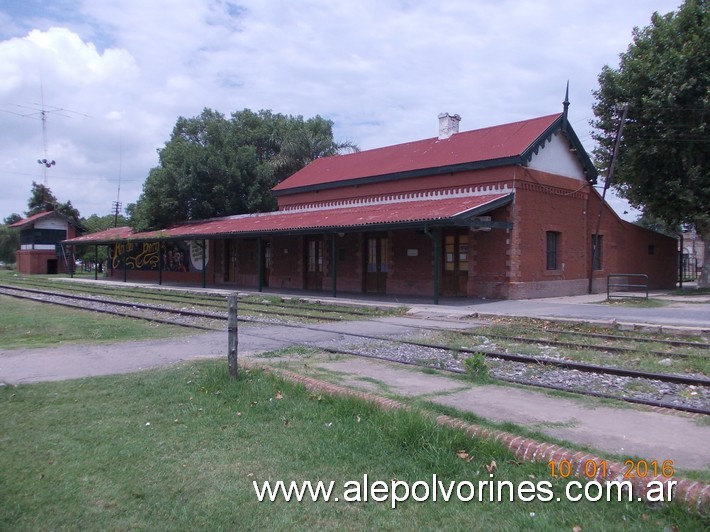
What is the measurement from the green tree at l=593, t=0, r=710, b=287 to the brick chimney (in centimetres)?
660

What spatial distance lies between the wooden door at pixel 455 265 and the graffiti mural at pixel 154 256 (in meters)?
19.0

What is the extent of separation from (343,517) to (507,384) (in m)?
4.16

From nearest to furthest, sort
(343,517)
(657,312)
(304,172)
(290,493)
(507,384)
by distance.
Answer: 1. (343,517)
2. (290,493)
3. (507,384)
4. (657,312)
5. (304,172)

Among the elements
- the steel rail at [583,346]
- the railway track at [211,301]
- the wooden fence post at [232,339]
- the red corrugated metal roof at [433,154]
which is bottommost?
the steel rail at [583,346]

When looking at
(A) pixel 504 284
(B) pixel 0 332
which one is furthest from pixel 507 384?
(A) pixel 504 284

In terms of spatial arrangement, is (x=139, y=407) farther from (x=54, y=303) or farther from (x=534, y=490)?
(x=54, y=303)

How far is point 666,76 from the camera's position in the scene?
25062 millimetres

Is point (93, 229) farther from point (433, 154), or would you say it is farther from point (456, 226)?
point (456, 226)

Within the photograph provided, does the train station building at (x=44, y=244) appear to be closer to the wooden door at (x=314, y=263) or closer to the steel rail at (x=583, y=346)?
the wooden door at (x=314, y=263)

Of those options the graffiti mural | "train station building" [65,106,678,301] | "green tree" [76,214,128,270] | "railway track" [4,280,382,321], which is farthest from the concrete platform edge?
"green tree" [76,214,128,270]

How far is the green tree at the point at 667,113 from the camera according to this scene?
2467cm

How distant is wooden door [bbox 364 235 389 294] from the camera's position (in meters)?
25.9

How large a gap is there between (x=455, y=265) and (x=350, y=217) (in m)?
4.88
